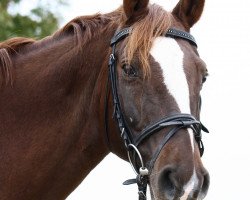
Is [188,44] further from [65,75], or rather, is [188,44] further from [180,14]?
[65,75]

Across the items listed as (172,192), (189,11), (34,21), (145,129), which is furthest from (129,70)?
(34,21)

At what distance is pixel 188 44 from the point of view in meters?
4.61

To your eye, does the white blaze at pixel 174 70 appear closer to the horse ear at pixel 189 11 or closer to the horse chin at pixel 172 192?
the horse chin at pixel 172 192

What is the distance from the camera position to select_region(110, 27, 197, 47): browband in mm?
4555

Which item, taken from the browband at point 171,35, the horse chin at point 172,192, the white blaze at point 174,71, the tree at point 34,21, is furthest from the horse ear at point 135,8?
the tree at point 34,21

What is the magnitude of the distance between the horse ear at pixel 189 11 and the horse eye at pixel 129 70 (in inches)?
28.9

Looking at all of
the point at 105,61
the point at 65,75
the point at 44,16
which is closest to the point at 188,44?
the point at 105,61

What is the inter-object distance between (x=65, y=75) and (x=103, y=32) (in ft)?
1.59

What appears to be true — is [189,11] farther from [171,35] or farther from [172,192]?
[172,192]

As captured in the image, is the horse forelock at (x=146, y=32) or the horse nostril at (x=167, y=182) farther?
the horse forelock at (x=146, y=32)

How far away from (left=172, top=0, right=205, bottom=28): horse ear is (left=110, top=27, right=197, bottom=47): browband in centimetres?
24

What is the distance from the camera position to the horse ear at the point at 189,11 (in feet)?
16.1

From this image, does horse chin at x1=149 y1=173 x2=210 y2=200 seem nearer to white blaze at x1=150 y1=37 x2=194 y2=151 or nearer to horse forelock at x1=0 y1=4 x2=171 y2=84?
white blaze at x1=150 y1=37 x2=194 y2=151

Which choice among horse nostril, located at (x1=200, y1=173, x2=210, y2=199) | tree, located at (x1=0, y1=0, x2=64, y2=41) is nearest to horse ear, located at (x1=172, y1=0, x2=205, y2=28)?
horse nostril, located at (x1=200, y1=173, x2=210, y2=199)
